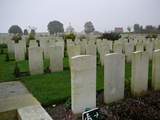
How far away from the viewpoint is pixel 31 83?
6.93 m

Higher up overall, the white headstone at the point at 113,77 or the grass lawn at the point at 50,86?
the white headstone at the point at 113,77

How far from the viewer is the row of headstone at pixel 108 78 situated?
4.50 metres

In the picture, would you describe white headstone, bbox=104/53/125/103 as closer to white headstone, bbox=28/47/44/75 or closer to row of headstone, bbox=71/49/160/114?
row of headstone, bbox=71/49/160/114

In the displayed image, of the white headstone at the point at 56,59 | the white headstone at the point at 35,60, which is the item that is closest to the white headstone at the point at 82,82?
the white headstone at the point at 35,60

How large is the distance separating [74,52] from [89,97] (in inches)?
171

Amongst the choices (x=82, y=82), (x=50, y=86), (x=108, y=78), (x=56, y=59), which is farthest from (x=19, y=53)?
(x=82, y=82)

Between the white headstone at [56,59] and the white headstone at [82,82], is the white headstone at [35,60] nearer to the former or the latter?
the white headstone at [56,59]

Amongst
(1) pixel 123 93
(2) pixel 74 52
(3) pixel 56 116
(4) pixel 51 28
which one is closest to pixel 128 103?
(1) pixel 123 93

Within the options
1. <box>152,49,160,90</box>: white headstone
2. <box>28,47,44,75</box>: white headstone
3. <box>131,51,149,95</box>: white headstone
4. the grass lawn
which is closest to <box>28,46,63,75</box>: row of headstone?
<box>28,47,44,75</box>: white headstone

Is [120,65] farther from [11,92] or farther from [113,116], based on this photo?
[11,92]

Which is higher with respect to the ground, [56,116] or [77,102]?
[77,102]

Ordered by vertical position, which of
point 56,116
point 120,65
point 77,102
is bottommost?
point 56,116

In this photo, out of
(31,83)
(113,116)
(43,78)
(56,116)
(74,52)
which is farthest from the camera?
(74,52)

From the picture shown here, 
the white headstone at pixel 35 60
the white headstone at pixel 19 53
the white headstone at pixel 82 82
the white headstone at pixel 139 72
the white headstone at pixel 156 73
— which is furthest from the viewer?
the white headstone at pixel 19 53
